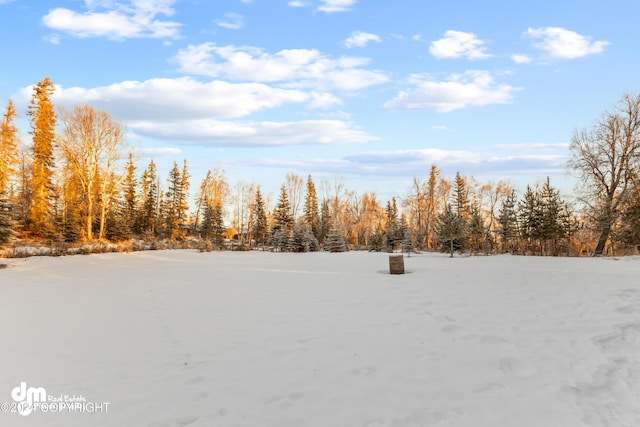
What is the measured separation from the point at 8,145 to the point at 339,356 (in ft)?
121

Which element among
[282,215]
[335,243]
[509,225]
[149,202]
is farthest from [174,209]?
[509,225]

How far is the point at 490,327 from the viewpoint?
18.9ft

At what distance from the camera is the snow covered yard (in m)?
3.51

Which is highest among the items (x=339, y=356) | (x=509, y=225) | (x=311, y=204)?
(x=311, y=204)

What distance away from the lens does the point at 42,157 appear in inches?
1252

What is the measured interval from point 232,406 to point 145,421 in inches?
32.4

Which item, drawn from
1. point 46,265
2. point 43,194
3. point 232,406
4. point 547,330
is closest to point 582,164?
point 547,330

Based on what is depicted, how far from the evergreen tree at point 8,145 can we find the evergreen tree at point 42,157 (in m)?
1.47

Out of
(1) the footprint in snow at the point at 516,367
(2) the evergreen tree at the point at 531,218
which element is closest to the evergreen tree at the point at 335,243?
(2) the evergreen tree at the point at 531,218

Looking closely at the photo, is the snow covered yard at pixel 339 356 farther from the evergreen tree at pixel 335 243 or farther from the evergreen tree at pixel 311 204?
the evergreen tree at pixel 311 204

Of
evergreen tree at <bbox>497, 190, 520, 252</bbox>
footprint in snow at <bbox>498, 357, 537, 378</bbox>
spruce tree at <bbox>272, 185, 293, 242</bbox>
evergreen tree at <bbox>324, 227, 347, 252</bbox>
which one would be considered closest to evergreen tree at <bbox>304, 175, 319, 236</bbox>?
spruce tree at <bbox>272, 185, 293, 242</bbox>

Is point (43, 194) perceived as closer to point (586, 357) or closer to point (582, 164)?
point (586, 357)

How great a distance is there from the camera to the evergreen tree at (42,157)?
30.5 meters

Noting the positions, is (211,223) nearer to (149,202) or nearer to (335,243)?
(149,202)
